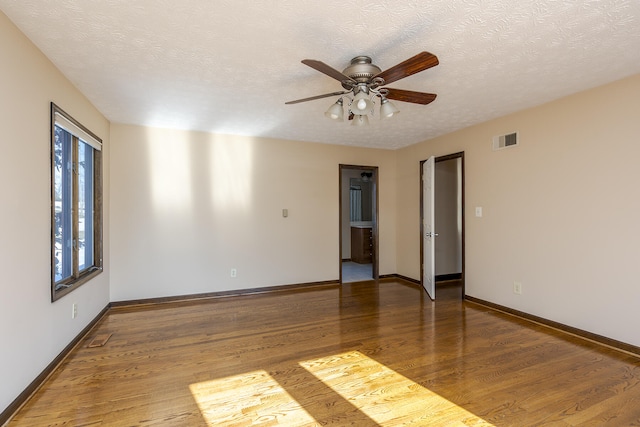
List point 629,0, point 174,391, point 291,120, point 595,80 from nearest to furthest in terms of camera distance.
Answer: point 629,0 < point 174,391 < point 595,80 < point 291,120

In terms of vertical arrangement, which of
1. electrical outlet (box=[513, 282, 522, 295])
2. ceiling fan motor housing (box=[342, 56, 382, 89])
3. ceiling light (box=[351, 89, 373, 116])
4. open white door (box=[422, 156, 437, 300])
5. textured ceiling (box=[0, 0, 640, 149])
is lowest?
electrical outlet (box=[513, 282, 522, 295])

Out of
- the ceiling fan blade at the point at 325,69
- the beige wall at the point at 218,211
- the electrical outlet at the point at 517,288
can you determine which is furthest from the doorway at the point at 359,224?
the ceiling fan blade at the point at 325,69

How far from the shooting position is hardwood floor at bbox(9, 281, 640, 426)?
191cm

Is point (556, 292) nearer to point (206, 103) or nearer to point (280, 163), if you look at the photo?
point (280, 163)

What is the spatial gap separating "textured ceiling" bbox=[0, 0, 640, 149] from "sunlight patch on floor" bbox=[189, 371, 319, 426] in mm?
2362

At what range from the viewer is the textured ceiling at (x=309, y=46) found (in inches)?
71.5

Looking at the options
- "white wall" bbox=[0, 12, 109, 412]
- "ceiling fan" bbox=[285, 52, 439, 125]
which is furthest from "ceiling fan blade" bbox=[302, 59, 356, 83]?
"white wall" bbox=[0, 12, 109, 412]

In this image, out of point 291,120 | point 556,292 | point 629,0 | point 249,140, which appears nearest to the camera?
point 629,0

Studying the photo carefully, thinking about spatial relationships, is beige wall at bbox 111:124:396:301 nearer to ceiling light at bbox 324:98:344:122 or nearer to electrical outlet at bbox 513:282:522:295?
ceiling light at bbox 324:98:344:122

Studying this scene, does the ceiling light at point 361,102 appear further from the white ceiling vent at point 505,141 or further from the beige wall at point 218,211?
the beige wall at point 218,211

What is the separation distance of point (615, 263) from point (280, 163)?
4032mm

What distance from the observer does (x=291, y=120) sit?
3.91 m

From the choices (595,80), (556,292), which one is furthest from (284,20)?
(556,292)

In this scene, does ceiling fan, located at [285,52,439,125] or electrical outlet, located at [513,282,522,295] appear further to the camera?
electrical outlet, located at [513,282,522,295]
